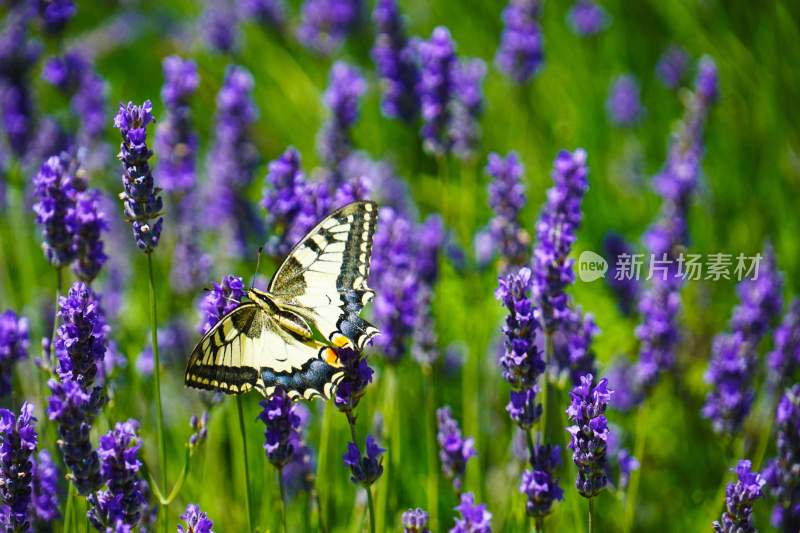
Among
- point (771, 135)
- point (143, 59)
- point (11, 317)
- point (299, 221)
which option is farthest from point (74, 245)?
point (143, 59)

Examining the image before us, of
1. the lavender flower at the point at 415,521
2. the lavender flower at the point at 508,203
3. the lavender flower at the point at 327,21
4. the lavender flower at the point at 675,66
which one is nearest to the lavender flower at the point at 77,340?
the lavender flower at the point at 415,521

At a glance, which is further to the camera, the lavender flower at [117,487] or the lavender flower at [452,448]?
the lavender flower at [452,448]

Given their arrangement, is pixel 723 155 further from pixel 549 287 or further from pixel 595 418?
pixel 595 418

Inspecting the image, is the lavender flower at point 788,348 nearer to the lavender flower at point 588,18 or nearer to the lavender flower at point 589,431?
the lavender flower at point 589,431

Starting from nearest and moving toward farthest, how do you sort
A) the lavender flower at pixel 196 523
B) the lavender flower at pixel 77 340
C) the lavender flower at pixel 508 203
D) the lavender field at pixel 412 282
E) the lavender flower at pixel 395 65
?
1. the lavender flower at pixel 196 523
2. the lavender flower at pixel 77 340
3. the lavender field at pixel 412 282
4. the lavender flower at pixel 508 203
5. the lavender flower at pixel 395 65

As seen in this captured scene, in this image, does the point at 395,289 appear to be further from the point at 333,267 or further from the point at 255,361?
the point at 255,361

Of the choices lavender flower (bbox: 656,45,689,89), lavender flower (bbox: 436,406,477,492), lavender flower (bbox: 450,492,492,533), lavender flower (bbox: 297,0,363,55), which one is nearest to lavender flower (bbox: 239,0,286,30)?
lavender flower (bbox: 297,0,363,55)

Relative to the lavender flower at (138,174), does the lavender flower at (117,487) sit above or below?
below

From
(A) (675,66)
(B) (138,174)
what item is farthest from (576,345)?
(A) (675,66)
